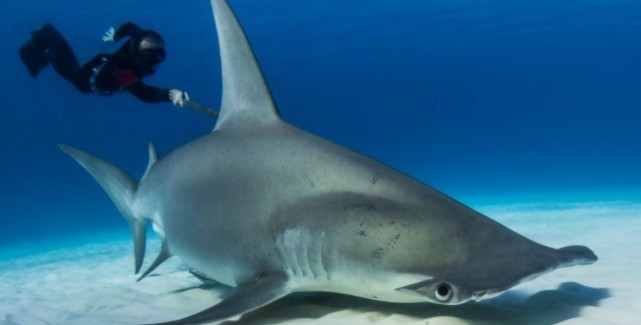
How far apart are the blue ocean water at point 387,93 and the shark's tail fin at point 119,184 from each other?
563 inches

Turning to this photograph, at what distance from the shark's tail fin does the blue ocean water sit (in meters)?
14.3

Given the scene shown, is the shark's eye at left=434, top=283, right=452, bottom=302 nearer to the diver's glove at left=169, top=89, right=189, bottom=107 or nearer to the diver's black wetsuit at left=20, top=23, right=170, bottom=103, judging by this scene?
the diver's glove at left=169, top=89, right=189, bottom=107

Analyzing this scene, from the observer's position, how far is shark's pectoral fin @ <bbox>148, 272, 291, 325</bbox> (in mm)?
2916

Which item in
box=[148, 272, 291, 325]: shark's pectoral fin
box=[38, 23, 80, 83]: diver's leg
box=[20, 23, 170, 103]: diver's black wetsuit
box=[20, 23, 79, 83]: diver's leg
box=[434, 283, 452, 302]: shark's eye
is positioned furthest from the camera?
box=[20, 23, 79, 83]: diver's leg

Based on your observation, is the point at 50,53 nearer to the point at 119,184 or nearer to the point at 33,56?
the point at 33,56

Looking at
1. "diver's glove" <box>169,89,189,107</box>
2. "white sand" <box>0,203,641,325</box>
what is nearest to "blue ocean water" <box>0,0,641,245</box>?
"white sand" <box>0,203,641,325</box>

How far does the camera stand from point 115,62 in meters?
9.13

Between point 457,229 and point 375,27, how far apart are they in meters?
33.3

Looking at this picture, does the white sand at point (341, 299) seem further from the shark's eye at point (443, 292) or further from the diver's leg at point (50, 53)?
the diver's leg at point (50, 53)

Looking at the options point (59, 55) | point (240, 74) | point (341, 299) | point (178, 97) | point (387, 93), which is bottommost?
point (341, 299)

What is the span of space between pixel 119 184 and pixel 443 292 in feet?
14.2

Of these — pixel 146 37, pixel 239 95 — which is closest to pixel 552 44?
pixel 146 37

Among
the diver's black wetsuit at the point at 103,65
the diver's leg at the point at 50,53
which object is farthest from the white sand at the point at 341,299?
the diver's leg at the point at 50,53

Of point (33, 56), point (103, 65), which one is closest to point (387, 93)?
point (33, 56)
